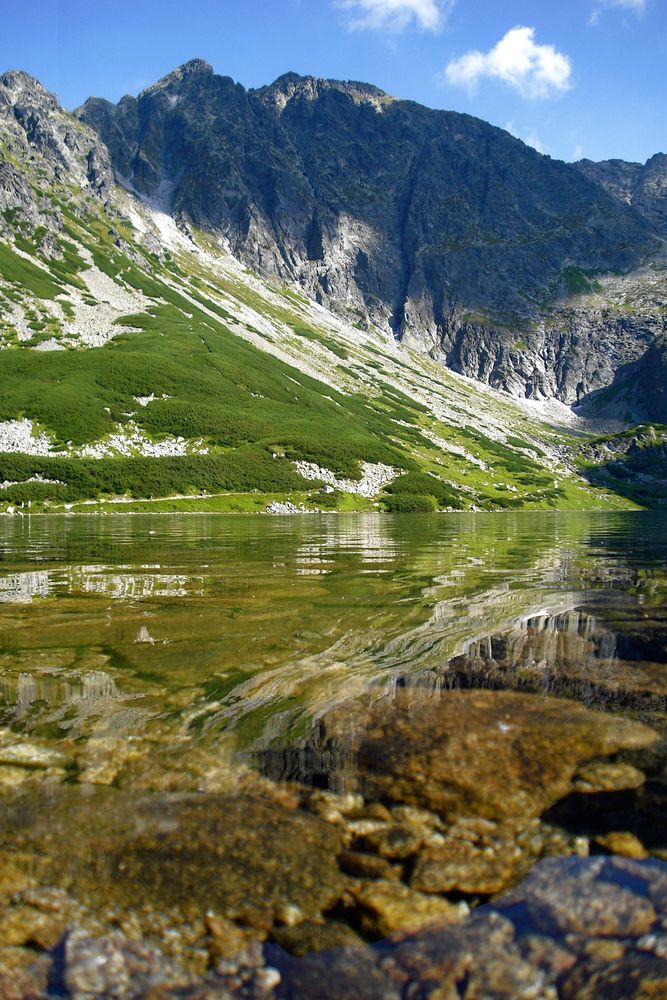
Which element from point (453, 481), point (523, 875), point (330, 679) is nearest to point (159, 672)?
point (330, 679)

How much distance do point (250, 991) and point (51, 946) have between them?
133 cm

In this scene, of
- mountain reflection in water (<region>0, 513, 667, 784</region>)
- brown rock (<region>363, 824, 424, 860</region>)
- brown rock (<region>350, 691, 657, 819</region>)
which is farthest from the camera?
mountain reflection in water (<region>0, 513, 667, 784</region>)

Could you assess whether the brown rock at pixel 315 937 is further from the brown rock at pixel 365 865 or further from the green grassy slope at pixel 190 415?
the green grassy slope at pixel 190 415

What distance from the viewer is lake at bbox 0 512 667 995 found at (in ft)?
14.4

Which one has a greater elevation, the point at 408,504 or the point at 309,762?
Result: the point at 408,504

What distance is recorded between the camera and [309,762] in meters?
6.57

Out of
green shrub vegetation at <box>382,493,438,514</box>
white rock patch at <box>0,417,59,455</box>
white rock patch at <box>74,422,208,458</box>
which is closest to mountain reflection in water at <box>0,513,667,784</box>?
green shrub vegetation at <box>382,493,438,514</box>

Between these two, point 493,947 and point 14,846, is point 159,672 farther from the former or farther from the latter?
point 493,947

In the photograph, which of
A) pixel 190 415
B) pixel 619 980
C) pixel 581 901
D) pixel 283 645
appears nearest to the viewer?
pixel 619 980

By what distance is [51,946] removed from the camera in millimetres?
3830

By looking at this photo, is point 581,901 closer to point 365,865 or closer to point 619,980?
point 619,980

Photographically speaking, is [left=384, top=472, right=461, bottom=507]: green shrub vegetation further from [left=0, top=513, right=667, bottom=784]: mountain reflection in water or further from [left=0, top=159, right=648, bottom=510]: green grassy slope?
[left=0, top=513, right=667, bottom=784]: mountain reflection in water

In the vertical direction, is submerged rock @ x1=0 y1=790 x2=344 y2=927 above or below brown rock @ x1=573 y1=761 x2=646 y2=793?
above

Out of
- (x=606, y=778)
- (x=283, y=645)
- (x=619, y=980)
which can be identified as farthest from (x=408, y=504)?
(x=619, y=980)
